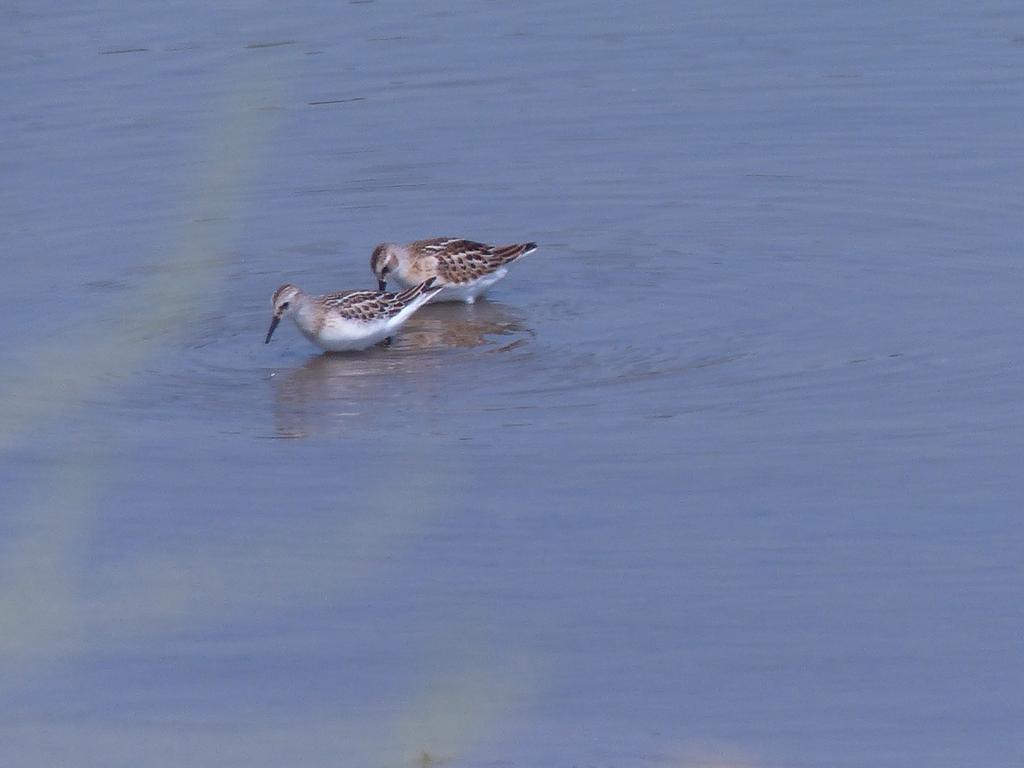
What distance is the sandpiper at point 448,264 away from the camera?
45.3 feet

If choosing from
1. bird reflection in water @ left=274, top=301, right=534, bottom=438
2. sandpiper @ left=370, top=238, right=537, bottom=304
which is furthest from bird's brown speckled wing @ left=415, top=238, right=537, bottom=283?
bird reflection in water @ left=274, top=301, right=534, bottom=438

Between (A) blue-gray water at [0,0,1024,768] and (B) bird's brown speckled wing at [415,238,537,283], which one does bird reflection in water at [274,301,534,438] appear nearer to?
(A) blue-gray water at [0,0,1024,768]

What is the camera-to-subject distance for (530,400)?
11180mm

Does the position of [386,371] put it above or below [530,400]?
above

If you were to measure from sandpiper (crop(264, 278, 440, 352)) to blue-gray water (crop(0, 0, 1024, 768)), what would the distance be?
19cm

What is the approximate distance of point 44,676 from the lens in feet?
26.0

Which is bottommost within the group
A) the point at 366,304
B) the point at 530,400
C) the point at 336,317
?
the point at 530,400

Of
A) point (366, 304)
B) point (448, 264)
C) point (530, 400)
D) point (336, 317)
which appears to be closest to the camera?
point (530, 400)

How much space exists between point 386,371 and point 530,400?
56.2 inches

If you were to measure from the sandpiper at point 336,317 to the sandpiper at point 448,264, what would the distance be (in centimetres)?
89

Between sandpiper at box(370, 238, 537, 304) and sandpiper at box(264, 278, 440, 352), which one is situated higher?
sandpiper at box(370, 238, 537, 304)

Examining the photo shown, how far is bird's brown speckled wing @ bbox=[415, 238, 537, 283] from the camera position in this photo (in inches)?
544

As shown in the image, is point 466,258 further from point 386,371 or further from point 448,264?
point 386,371

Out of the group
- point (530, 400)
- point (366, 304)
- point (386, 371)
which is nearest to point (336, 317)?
point (366, 304)
